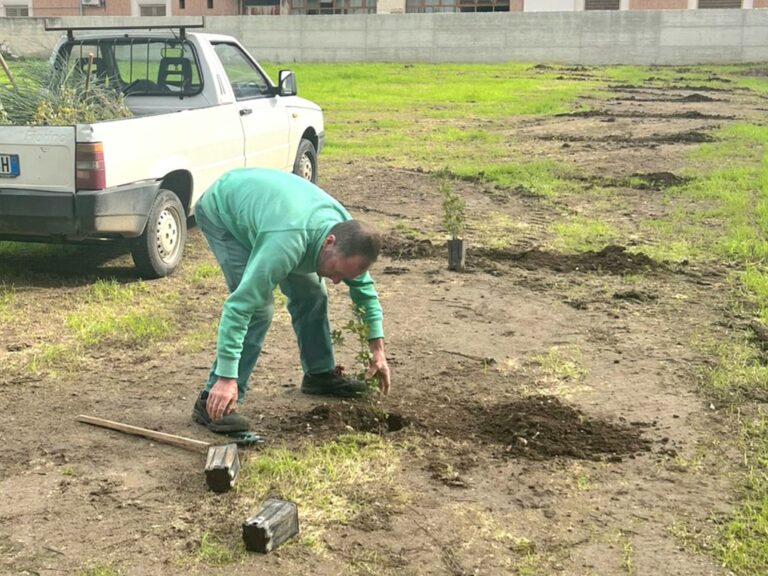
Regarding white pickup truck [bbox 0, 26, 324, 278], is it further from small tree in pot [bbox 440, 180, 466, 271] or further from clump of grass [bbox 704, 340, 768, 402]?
clump of grass [bbox 704, 340, 768, 402]

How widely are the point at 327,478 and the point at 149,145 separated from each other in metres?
3.82

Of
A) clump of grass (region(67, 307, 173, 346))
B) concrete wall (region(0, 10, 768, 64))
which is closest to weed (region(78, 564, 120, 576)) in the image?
clump of grass (region(67, 307, 173, 346))

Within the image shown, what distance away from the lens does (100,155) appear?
6.57 metres

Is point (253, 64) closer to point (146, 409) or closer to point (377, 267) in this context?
point (377, 267)

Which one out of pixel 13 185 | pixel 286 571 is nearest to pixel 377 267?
pixel 13 185

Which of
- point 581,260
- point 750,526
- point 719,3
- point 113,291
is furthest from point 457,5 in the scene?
point 750,526

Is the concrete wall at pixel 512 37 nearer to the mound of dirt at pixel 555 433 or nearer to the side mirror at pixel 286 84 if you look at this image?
the side mirror at pixel 286 84

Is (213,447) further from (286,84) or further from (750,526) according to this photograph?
(286,84)

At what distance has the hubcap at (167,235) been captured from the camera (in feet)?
24.4

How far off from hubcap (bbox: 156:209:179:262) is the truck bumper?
0.49m

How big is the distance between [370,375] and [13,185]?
11.8 ft

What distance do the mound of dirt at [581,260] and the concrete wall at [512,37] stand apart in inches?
1230

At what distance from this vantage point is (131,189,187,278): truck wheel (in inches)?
285

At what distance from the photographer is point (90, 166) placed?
657 centimetres
